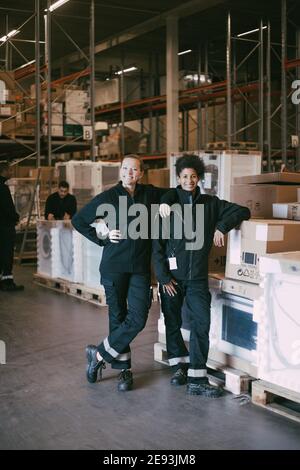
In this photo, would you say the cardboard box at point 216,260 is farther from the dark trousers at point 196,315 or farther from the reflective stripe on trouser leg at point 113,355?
the reflective stripe on trouser leg at point 113,355

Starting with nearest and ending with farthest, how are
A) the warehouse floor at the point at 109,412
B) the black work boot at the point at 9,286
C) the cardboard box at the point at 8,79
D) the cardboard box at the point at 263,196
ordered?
A: the warehouse floor at the point at 109,412
the cardboard box at the point at 263,196
the black work boot at the point at 9,286
the cardboard box at the point at 8,79

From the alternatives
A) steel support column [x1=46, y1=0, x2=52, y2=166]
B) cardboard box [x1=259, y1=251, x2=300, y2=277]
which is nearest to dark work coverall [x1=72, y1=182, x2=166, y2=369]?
cardboard box [x1=259, y1=251, x2=300, y2=277]

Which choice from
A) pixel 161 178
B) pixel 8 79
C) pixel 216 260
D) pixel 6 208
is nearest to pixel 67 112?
pixel 8 79

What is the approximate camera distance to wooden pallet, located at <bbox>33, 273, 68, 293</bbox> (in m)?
9.37

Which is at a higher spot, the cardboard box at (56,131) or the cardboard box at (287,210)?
the cardboard box at (56,131)

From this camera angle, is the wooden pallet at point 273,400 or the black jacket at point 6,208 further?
the black jacket at point 6,208

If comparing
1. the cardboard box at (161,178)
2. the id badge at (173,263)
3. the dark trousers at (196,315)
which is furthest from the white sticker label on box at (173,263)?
the cardboard box at (161,178)

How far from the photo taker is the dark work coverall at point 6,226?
9.28m

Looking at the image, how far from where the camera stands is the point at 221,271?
→ 5289 millimetres

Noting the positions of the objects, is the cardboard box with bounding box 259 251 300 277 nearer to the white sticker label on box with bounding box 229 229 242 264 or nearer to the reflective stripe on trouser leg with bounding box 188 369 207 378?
the white sticker label on box with bounding box 229 229 242 264

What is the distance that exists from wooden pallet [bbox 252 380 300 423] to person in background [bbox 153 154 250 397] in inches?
13.0

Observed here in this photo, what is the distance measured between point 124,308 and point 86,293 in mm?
4041

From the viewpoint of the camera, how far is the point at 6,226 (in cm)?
947

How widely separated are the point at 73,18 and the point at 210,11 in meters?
3.76
